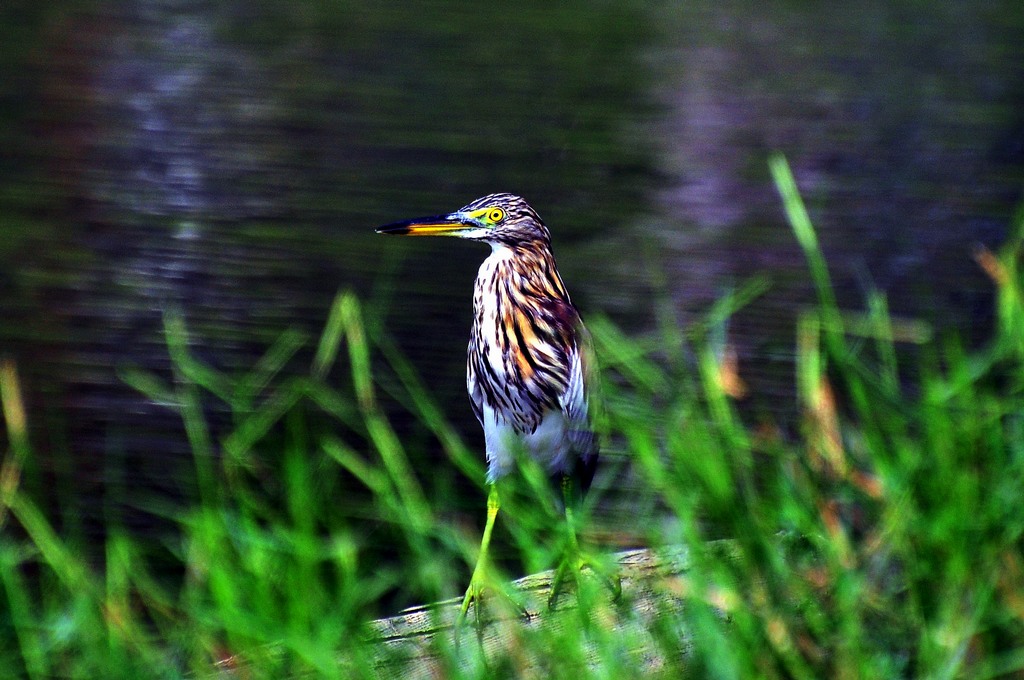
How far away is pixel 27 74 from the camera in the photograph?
29.0 ft

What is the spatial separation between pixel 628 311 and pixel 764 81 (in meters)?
4.76

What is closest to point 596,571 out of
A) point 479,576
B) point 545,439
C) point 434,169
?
point 479,576

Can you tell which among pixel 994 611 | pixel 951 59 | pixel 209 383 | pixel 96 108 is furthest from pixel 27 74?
pixel 994 611

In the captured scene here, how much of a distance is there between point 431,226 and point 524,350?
347mm

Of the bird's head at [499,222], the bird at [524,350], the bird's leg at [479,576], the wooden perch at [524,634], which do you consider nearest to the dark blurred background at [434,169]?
the bird at [524,350]

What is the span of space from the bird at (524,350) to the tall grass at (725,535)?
2.85ft

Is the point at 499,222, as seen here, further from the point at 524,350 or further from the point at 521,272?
the point at 524,350

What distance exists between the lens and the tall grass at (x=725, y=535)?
1.92 metres

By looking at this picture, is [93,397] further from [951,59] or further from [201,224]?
[951,59]

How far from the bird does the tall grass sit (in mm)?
868

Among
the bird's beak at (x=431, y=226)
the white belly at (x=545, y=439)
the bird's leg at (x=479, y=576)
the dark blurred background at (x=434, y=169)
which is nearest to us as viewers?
the bird's leg at (x=479, y=576)

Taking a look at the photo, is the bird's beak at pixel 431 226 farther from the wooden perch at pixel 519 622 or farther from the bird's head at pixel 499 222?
the wooden perch at pixel 519 622

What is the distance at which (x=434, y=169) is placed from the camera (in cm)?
761

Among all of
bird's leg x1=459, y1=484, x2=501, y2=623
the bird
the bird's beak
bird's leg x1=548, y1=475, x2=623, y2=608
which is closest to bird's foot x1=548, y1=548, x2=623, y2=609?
bird's leg x1=548, y1=475, x2=623, y2=608
